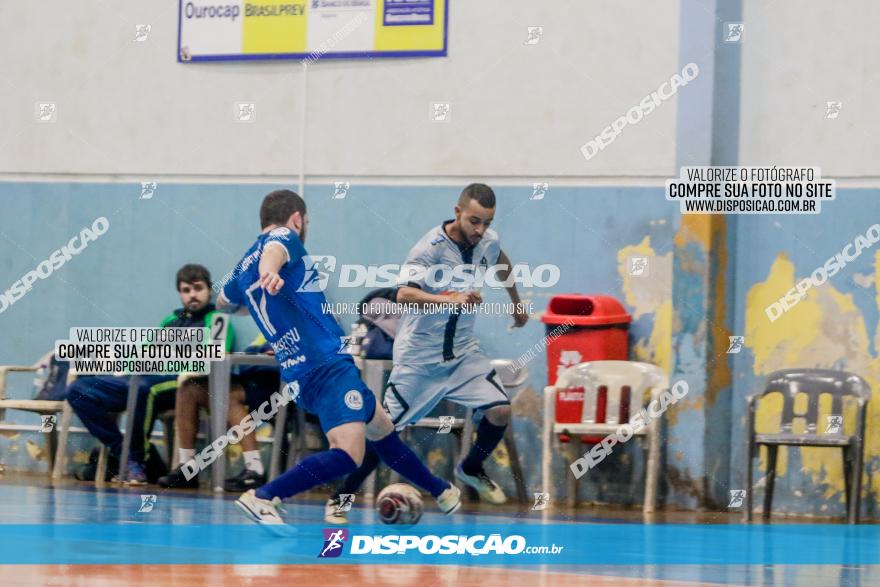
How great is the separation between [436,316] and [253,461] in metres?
1.99

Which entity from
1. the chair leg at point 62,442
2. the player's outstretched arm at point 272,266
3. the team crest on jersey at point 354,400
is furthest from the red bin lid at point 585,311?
the chair leg at point 62,442

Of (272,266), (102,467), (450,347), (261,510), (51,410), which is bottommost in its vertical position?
(102,467)

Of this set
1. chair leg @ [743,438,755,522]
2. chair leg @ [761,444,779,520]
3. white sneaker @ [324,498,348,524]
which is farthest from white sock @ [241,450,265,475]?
chair leg @ [761,444,779,520]

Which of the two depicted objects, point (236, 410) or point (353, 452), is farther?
point (236, 410)

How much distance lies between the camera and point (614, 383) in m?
11.5

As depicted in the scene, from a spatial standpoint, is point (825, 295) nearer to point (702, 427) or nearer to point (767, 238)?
point (767, 238)

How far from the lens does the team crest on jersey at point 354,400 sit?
28.3ft

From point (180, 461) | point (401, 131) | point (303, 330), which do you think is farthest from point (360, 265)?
point (303, 330)

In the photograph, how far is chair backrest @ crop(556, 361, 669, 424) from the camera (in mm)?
11406

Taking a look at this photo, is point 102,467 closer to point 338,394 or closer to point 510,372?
point 510,372

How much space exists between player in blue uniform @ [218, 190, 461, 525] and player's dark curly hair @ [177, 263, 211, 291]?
3530 mm

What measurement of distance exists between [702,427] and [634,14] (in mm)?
3260

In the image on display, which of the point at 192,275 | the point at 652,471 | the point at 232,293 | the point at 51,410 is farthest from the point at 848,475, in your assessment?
the point at 51,410

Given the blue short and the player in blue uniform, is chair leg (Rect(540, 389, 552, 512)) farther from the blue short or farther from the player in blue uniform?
the blue short
